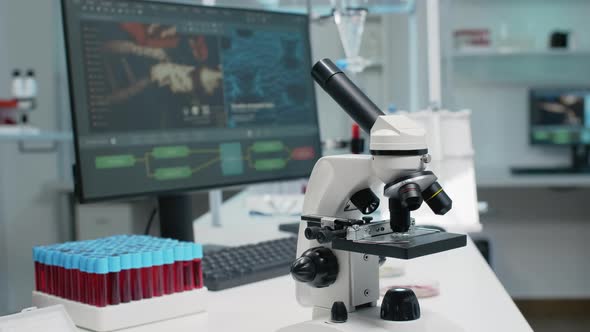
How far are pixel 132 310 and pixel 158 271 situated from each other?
0.18 ft

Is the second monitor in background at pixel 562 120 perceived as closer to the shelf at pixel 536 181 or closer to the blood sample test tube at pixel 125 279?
the shelf at pixel 536 181

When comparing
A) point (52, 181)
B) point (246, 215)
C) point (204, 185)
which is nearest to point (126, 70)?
point (204, 185)

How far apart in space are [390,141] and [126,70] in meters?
0.55

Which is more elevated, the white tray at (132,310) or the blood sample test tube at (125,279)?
the blood sample test tube at (125,279)

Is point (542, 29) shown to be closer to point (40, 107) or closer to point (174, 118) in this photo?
point (40, 107)

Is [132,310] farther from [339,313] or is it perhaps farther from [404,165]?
[404,165]

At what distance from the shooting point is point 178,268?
0.91m

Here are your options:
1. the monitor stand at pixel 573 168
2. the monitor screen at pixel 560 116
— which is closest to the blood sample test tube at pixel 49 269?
the monitor stand at pixel 573 168

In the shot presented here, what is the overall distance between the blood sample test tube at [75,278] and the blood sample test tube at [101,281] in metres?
0.03

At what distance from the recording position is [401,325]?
2.35 ft

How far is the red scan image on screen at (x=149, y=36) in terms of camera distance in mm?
1140

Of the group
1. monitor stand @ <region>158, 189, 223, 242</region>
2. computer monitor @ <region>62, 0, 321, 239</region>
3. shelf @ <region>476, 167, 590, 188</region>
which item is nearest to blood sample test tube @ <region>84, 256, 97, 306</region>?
computer monitor @ <region>62, 0, 321, 239</region>

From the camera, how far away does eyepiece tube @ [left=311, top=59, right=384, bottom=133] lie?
0.79 m

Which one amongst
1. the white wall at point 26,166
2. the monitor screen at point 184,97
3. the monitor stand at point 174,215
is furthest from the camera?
the white wall at point 26,166
